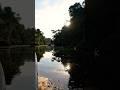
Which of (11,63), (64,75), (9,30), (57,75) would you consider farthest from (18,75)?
(9,30)

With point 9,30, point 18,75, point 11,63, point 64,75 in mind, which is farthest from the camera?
point 9,30

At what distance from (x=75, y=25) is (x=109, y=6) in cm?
4026

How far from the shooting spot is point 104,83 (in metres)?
11.2

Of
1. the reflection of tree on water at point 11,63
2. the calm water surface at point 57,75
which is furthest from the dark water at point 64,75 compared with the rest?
the reflection of tree on water at point 11,63

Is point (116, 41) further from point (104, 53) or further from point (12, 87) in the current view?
point (12, 87)

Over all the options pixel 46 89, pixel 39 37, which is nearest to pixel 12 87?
pixel 46 89

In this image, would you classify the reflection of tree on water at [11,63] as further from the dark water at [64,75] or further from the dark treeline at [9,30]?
the dark treeline at [9,30]

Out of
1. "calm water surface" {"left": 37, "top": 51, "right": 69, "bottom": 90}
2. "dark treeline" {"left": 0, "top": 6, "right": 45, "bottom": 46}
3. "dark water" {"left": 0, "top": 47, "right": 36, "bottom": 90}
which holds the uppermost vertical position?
"dark treeline" {"left": 0, "top": 6, "right": 45, "bottom": 46}

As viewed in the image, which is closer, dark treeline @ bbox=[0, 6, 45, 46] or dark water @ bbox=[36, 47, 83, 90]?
dark water @ bbox=[36, 47, 83, 90]

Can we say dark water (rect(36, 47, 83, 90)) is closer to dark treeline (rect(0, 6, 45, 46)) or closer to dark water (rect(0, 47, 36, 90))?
dark water (rect(0, 47, 36, 90))

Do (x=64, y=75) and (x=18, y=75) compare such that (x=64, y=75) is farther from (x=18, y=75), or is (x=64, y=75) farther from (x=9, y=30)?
(x=9, y=30)

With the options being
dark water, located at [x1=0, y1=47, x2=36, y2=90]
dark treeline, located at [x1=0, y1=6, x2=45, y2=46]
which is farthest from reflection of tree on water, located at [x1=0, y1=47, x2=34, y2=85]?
dark treeline, located at [x1=0, y1=6, x2=45, y2=46]

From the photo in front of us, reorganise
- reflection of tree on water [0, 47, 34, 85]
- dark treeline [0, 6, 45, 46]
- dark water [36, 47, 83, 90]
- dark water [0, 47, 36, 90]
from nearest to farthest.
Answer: dark water [0, 47, 36, 90] → dark water [36, 47, 83, 90] → reflection of tree on water [0, 47, 34, 85] → dark treeline [0, 6, 45, 46]

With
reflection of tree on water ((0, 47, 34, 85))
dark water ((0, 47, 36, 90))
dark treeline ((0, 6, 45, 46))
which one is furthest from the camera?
dark treeline ((0, 6, 45, 46))
